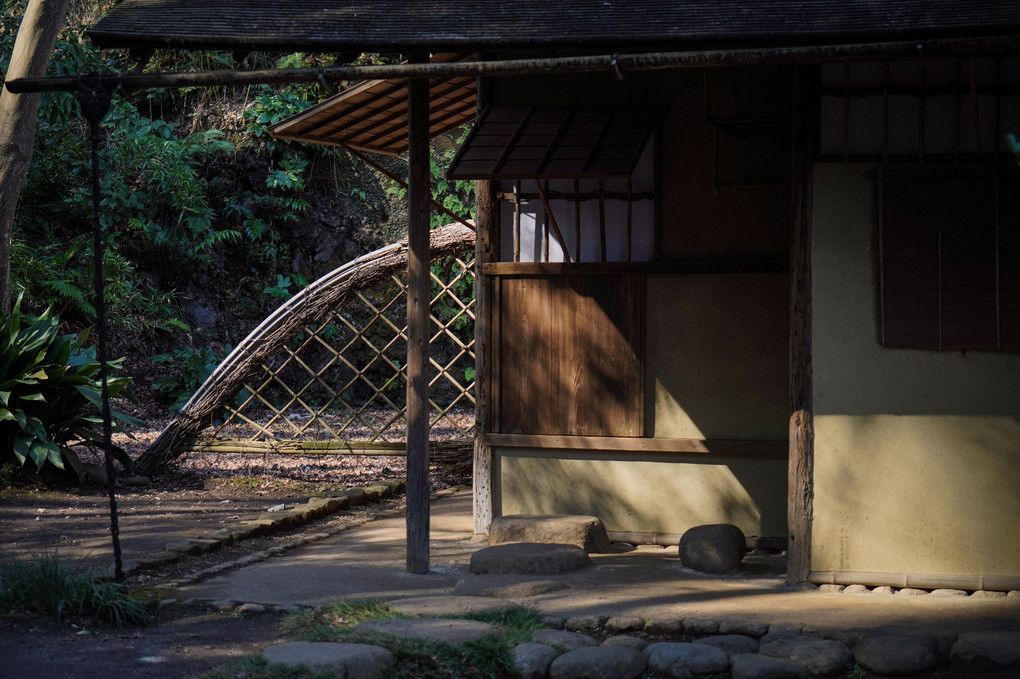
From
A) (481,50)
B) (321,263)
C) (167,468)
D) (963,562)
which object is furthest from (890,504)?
(321,263)

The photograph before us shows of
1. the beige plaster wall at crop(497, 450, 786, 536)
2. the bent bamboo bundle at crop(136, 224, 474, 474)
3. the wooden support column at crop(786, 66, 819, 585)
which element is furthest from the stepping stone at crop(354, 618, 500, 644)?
the bent bamboo bundle at crop(136, 224, 474, 474)

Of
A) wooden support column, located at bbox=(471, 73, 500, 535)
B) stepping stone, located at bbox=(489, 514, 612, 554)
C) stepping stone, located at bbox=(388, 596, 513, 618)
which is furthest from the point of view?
wooden support column, located at bbox=(471, 73, 500, 535)

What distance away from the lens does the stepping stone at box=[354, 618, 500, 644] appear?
4.12m

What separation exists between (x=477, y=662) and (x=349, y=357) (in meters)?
10.00

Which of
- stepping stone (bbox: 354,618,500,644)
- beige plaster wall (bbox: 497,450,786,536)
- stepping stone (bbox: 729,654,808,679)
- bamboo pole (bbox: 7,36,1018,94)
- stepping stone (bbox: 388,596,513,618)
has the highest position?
bamboo pole (bbox: 7,36,1018,94)

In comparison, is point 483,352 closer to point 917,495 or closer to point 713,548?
point 713,548

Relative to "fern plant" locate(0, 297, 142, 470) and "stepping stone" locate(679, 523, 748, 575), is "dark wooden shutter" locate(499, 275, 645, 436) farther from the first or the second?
"fern plant" locate(0, 297, 142, 470)

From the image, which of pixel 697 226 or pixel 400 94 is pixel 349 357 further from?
pixel 697 226

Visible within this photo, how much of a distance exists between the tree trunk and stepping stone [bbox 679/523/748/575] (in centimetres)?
588

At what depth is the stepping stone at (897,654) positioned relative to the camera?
156 inches

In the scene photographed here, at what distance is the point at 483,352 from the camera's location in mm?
6566

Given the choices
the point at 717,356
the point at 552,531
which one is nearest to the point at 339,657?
the point at 552,531

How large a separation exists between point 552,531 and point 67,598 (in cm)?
260

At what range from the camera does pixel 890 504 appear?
506 centimetres
